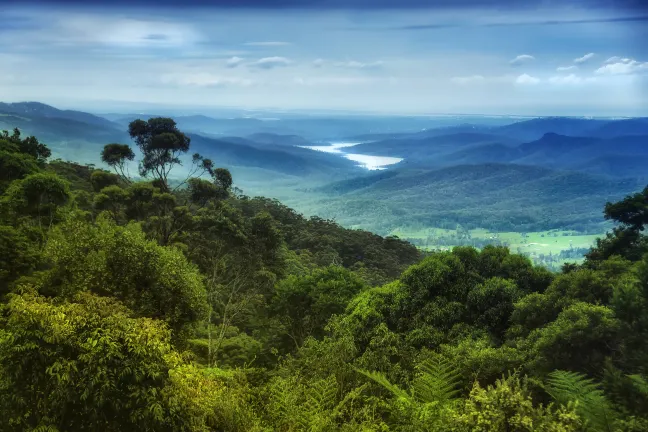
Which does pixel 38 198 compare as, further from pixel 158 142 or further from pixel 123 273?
pixel 158 142

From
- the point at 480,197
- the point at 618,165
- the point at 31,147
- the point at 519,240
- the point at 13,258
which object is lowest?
the point at 519,240

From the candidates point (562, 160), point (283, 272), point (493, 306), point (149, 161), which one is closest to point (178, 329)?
point (493, 306)

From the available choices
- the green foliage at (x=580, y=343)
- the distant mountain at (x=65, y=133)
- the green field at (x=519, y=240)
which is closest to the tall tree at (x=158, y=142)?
the green foliage at (x=580, y=343)

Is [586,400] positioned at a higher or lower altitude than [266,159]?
higher

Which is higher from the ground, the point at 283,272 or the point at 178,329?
the point at 178,329

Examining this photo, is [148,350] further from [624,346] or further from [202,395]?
[624,346]

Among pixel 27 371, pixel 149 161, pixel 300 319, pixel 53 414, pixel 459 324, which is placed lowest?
pixel 300 319

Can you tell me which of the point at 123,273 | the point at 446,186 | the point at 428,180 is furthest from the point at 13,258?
the point at 428,180
